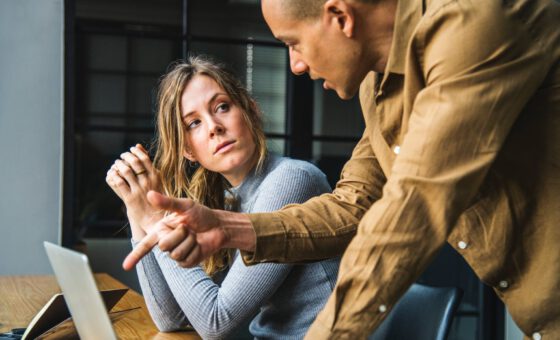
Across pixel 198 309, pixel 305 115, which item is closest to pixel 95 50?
pixel 305 115

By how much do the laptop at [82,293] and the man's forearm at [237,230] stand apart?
0.27 metres

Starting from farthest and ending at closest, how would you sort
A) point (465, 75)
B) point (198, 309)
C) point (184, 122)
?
point (184, 122) < point (198, 309) < point (465, 75)

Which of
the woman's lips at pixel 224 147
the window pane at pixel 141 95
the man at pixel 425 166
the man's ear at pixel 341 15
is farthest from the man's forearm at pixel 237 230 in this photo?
the window pane at pixel 141 95

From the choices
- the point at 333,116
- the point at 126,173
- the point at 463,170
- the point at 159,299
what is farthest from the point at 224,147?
the point at 333,116

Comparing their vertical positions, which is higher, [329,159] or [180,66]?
[180,66]

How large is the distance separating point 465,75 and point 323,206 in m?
0.53

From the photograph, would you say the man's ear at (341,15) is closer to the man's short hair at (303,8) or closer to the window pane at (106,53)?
the man's short hair at (303,8)

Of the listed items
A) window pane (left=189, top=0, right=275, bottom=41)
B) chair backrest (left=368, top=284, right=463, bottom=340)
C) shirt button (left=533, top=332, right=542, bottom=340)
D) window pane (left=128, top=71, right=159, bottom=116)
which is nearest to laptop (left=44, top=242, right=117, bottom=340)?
shirt button (left=533, top=332, right=542, bottom=340)

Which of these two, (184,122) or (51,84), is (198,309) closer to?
(184,122)

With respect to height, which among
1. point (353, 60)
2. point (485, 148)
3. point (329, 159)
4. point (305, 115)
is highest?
point (353, 60)

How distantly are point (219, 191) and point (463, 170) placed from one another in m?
1.25

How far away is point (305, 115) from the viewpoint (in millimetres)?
4469

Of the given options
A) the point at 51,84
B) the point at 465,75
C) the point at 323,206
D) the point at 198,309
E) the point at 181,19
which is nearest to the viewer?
the point at 465,75

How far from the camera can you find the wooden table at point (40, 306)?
180cm
